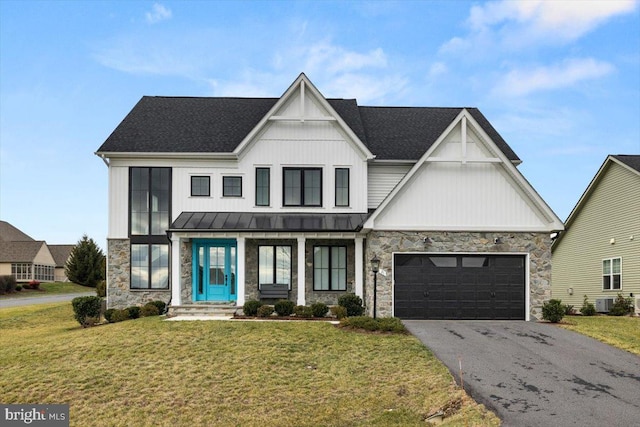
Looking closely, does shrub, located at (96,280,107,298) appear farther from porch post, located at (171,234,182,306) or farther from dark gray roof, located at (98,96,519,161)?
dark gray roof, located at (98,96,519,161)

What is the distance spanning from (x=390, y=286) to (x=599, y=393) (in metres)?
8.42

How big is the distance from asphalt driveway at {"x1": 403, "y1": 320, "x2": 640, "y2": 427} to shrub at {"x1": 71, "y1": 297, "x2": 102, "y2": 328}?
11.2 metres

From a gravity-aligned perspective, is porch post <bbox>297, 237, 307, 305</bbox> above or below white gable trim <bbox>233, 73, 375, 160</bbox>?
below

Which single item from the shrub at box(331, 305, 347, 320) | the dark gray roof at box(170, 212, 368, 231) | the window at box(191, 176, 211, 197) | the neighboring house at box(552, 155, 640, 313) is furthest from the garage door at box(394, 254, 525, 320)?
the neighboring house at box(552, 155, 640, 313)

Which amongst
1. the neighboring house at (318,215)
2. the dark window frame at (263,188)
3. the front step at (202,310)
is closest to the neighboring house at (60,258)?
the neighboring house at (318,215)

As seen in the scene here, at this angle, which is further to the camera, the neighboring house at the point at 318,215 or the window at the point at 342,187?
the window at the point at 342,187

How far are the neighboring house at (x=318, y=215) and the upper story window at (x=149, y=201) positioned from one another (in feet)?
0.16

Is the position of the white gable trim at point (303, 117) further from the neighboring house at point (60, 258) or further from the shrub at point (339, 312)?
the neighboring house at point (60, 258)

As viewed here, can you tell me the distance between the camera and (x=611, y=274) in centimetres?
2661

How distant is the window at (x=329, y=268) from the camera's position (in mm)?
21375

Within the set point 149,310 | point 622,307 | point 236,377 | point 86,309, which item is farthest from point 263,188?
point 622,307

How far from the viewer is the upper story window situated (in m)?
22.0

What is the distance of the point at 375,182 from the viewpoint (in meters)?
22.7

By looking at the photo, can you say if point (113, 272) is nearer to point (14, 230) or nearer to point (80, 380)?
point (80, 380)
